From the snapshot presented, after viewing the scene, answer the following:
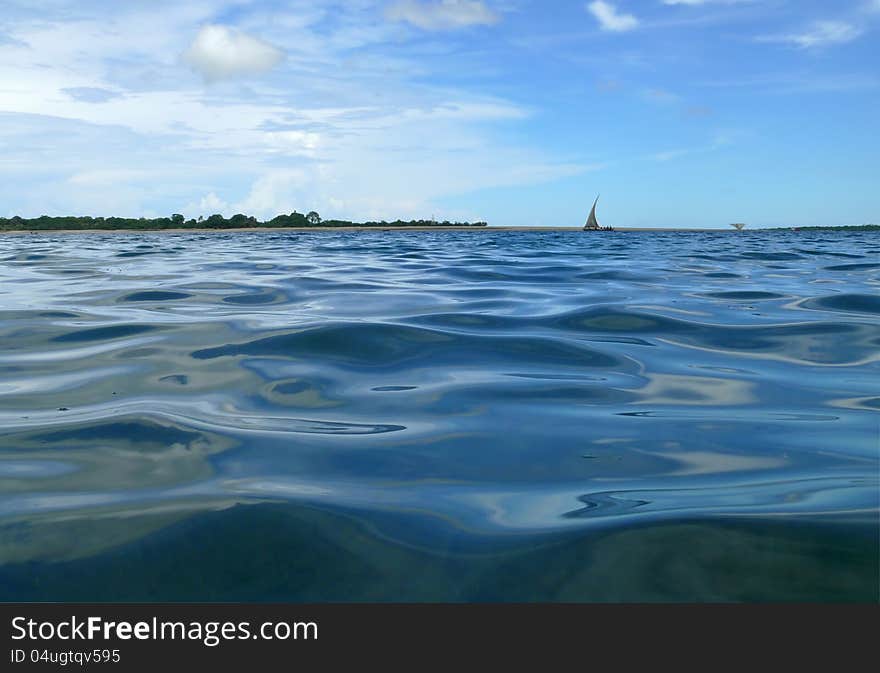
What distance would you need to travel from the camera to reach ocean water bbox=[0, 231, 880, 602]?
1.70m

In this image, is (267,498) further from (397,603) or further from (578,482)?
(578,482)

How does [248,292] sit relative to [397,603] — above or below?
above

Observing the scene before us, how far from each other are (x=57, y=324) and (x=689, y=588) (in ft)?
17.6

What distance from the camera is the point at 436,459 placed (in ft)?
8.32

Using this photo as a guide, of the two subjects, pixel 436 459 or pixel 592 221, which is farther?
pixel 592 221

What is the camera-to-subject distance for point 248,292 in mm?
7809

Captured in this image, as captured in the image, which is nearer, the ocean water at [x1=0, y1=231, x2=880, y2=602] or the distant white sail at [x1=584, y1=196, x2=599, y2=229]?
the ocean water at [x1=0, y1=231, x2=880, y2=602]

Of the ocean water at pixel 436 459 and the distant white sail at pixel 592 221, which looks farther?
the distant white sail at pixel 592 221

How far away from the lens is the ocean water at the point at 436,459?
5.59ft

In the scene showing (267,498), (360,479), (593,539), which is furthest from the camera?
(360,479)

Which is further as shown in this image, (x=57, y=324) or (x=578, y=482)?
(x=57, y=324)

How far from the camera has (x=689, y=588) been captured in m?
1.62

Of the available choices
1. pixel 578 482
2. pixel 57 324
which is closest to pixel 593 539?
pixel 578 482

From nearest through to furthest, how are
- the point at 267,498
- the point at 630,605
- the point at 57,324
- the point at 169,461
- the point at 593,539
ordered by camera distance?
the point at 630,605 → the point at 593,539 → the point at 267,498 → the point at 169,461 → the point at 57,324
